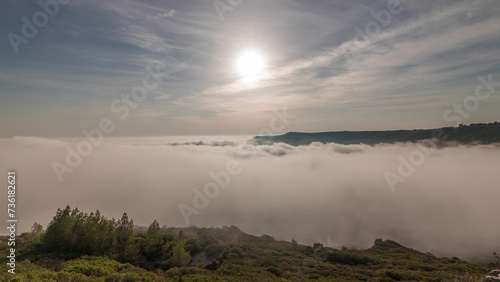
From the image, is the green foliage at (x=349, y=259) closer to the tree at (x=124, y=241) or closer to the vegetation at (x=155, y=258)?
the vegetation at (x=155, y=258)

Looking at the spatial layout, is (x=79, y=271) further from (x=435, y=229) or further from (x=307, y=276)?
(x=435, y=229)

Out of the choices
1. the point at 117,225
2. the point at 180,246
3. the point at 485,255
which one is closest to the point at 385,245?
the point at 485,255

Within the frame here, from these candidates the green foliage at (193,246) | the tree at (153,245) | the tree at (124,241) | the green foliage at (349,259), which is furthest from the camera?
the green foliage at (193,246)

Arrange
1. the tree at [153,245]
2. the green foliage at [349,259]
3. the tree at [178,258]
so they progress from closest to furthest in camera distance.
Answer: the tree at [178,258] < the tree at [153,245] < the green foliage at [349,259]

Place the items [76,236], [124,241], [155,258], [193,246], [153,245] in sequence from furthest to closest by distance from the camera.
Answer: [193,246]
[153,245]
[155,258]
[124,241]
[76,236]

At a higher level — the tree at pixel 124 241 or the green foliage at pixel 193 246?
the tree at pixel 124 241

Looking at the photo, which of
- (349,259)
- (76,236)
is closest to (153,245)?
(76,236)

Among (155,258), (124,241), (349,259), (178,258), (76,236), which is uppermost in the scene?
(76,236)

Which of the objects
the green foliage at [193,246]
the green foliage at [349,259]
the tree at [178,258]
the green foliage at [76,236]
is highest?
the green foliage at [76,236]

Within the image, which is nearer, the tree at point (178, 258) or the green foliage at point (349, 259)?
the tree at point (178, 258)

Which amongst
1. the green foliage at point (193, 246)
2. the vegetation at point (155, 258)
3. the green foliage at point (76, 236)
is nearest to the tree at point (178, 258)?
the vegetation at point (155, 258)

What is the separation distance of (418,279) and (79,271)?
178 ft

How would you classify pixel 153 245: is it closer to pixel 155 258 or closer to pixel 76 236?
pixel 155 258

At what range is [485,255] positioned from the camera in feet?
384
